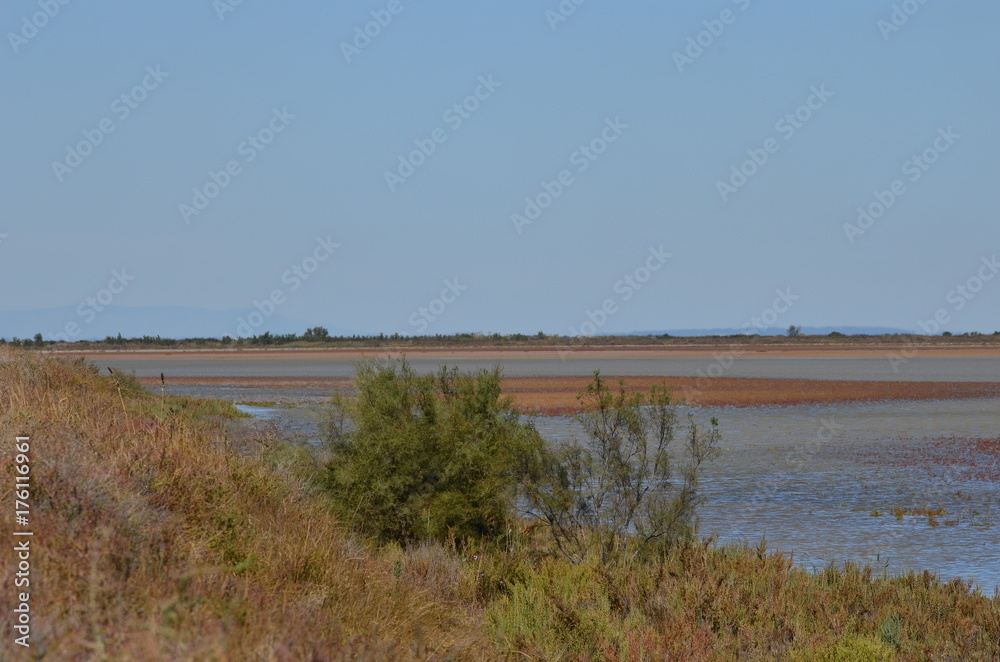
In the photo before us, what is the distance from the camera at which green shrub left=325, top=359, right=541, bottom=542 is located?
16312mm

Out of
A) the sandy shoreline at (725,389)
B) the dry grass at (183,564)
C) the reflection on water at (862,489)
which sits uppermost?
the dry grass at (183,564)

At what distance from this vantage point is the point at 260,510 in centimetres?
905

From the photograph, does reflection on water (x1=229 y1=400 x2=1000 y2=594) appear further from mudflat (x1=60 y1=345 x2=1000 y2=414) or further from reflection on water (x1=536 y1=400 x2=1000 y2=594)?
mudflat (x1=60 y1=345 x2=1000 y2=414)

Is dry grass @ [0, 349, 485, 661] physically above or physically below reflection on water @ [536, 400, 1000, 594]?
above

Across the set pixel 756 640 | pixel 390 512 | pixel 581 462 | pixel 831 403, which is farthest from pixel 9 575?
pixel 831 403

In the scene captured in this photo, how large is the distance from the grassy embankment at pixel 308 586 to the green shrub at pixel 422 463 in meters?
0.71

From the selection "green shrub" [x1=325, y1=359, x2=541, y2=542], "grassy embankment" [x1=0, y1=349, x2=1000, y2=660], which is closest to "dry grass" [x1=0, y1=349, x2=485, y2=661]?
"grassy embankment" [x1=0, y1=349, x2=1000, y2=660]

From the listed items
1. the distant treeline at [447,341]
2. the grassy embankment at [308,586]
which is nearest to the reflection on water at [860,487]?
the grassy embankment at [308,586]

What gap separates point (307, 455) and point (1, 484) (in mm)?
10896

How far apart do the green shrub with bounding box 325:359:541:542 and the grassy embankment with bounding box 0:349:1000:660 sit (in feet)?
2.34

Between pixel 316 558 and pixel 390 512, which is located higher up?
pixel 316 558

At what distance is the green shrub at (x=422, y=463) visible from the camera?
1631cm

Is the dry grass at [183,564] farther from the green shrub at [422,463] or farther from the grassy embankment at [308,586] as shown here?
the green shrub at [422,463]

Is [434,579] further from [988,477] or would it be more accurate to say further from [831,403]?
[831,403]
